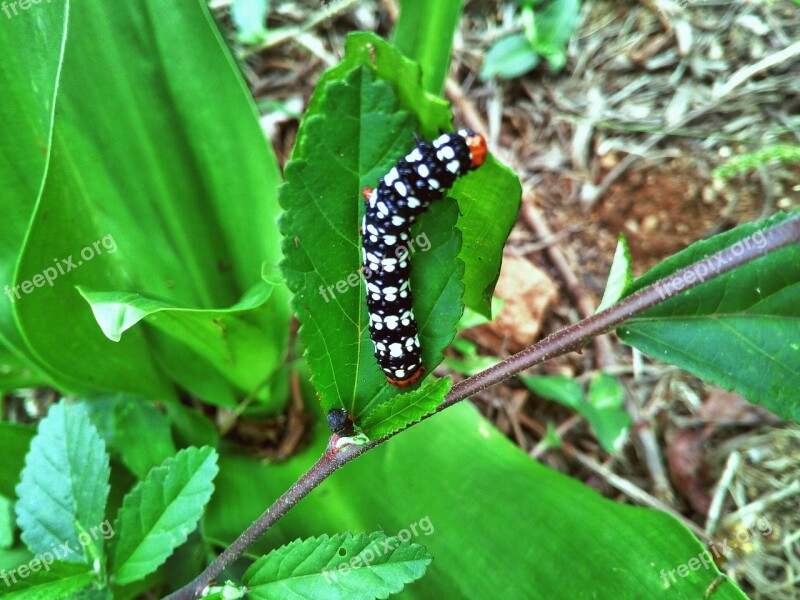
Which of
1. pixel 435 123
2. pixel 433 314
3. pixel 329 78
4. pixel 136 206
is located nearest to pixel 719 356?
pixel 433 314

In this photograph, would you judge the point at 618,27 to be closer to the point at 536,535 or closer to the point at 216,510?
the point at 536,535

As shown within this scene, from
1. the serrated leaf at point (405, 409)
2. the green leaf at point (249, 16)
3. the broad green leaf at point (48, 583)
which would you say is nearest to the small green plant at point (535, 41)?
the green leaf at point (249, 16)

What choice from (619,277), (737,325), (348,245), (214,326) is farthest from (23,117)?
(737,325)

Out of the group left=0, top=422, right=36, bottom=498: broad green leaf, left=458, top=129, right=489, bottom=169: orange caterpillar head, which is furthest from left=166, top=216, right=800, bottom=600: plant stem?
left=0, top=422, right=36, bottom=498: broad green leaf

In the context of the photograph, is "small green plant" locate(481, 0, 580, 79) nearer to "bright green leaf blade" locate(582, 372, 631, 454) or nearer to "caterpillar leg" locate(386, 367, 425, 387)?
"bright green leaf blade" locate(582, 372, 631, 454)

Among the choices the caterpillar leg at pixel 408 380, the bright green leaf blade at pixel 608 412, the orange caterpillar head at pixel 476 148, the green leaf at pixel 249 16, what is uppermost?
the green leaf at pixel 249 16

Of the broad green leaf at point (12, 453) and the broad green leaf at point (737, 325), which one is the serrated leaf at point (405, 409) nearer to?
the broad green leaf at point (737, 325)

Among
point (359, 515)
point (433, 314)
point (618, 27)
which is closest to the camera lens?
point (433, 314)

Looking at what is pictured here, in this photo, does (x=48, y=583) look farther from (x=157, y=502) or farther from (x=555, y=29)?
(x=555, y=29)
